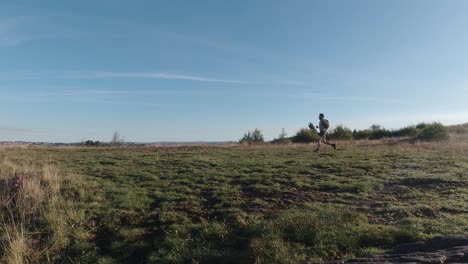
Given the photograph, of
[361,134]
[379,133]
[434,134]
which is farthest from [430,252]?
[379,133]

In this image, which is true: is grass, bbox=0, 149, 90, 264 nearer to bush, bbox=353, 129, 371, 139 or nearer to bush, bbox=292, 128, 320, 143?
bush, bbox=292, 128, 320, 143

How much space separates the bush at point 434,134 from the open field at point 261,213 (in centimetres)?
2408

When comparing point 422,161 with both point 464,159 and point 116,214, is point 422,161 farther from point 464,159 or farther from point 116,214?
point 116,214

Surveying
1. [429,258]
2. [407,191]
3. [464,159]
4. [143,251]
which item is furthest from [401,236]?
[464,159]

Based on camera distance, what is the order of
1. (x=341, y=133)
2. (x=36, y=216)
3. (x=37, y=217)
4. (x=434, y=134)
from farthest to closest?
(x=341, y=133) → (x=434, y=134) → (x=36, y=216) → (x=37, y=217)

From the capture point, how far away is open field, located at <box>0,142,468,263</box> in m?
7.09

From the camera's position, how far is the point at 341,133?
44844 millimetres

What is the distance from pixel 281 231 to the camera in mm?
7496

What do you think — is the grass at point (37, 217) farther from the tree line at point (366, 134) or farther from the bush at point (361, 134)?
the bush at point (361, 134)

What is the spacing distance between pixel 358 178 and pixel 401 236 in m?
5.10

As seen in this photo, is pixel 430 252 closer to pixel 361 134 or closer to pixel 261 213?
pixel 261 213

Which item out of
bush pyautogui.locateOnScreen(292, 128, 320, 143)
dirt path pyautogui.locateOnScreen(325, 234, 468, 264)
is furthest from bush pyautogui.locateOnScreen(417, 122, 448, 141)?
dirt path pyautogui.locateOnScreen(325, 234, 468, 264)

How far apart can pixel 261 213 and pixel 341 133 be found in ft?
124

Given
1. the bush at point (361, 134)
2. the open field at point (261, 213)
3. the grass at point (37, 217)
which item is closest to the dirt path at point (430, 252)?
the open field at point (261, 213)
